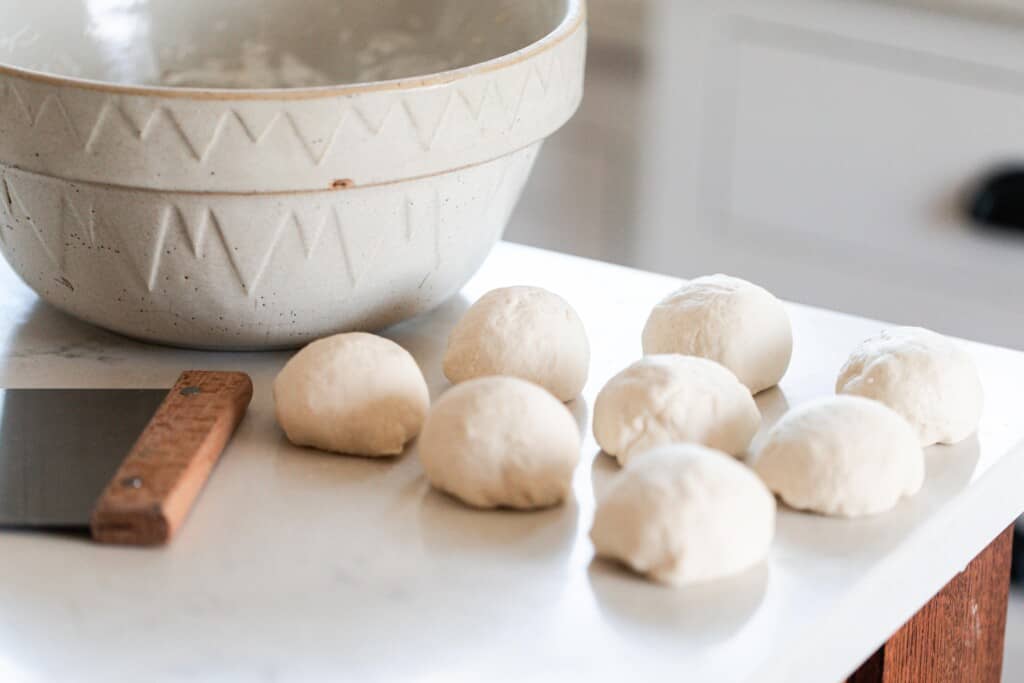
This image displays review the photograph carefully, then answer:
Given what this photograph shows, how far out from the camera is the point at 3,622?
1.74ft

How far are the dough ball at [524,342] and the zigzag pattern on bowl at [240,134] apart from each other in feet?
0.25

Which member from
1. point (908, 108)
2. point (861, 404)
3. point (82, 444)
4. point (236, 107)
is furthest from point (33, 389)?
point (908, 108)

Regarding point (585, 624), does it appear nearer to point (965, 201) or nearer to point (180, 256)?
point (180, 256)

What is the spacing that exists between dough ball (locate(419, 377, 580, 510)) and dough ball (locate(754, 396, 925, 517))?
0.09 meters

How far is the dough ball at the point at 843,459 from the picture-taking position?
59 cm

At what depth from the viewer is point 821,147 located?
1.80 metres

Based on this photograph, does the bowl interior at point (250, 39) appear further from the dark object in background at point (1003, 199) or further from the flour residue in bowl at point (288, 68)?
the dark object in background at point (1003, 199)

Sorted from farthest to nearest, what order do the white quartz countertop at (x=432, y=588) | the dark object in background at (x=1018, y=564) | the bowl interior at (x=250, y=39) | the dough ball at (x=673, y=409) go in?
the dark object in background at (x=1018, y=564) → the bowl interior at (x=250, y=39) → the dough ball at (x=673, y=409) → the white quartz countertop at (x=432, y=588)

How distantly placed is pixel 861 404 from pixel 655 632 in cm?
15

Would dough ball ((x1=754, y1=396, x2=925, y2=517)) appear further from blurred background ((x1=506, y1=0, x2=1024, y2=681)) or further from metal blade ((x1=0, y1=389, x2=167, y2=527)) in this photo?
blurred background ((x1=506, y1=0, x2=1024, y2=681))

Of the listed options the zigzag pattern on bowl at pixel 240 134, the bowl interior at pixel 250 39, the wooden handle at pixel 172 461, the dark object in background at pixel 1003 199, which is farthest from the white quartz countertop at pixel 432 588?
the dark object in background at pixel 1003 199

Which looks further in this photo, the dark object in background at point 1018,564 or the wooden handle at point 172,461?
the dark object in background at point 1018,564

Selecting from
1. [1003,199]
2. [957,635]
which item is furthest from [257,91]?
[1003,199]

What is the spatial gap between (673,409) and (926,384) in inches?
5.0
